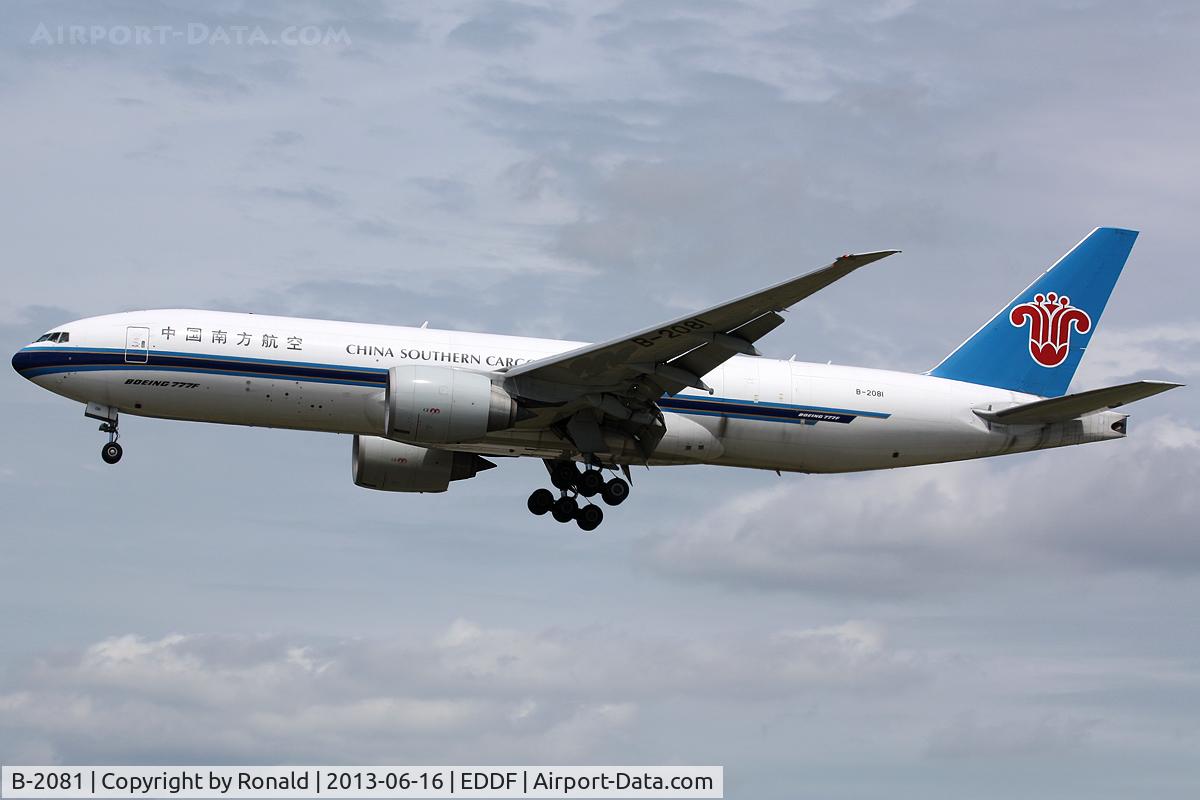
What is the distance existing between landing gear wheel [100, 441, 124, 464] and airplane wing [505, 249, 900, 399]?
350 inches

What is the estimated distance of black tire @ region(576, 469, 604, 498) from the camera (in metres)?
36.3

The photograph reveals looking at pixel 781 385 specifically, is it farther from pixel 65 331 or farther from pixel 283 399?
pixel 65 331

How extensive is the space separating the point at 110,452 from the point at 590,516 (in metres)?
11.0

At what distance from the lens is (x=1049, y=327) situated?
3928cm

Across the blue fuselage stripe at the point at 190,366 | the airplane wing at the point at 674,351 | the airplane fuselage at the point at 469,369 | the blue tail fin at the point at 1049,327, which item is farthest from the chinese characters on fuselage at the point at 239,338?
the blue tail fin at the point at 1049,327

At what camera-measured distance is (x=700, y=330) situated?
31.4 meters

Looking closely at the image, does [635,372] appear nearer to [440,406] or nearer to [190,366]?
[440,406]

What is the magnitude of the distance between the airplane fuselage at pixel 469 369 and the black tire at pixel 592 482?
3.07 feet

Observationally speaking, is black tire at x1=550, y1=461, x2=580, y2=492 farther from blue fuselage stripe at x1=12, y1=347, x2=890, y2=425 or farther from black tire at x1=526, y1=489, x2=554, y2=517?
blue fuselage stripe at x1=12, y1=347, x2=890, y2=425

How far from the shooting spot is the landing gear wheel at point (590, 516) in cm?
3675

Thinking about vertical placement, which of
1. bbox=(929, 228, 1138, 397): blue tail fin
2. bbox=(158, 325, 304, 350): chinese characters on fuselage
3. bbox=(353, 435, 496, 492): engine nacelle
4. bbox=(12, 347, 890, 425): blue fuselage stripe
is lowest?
bbox=(353, 435, 496, 492): engine nacelle

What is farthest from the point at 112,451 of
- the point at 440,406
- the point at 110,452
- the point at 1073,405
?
the point at 1073,405

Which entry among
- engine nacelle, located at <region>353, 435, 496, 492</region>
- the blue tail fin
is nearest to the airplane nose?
engine nacelle, located at <region>353, 435, 496, 492</region>

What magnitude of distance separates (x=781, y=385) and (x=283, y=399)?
36.6ft
